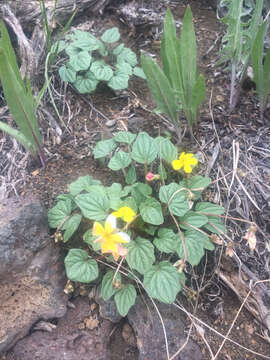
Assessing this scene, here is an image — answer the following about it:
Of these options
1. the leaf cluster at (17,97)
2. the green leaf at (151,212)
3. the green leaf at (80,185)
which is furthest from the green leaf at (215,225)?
the leaf cluster at (17,97)

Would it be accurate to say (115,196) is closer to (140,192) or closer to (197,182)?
(140,192)

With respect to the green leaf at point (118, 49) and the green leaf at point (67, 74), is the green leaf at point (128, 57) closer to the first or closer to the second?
the green leaf at point (118, 49)

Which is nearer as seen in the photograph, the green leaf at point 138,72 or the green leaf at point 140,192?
the green leaf at point 140,192

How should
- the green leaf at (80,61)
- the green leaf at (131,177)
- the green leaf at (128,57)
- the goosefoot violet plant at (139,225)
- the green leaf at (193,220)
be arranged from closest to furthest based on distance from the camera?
the goosefoot violet plant at (139,225) < the green leaf at (193,220) < the green leaf at (131,177) < the green leaf at (80,61) < the green leaf at (128,57)

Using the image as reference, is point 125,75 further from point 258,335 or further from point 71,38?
point 258,335

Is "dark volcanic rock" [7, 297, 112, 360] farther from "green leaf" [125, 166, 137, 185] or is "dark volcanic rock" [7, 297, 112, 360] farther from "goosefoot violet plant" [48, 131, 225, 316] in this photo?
"green leaf" [125, 166, 137, 185]

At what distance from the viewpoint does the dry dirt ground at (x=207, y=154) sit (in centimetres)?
154

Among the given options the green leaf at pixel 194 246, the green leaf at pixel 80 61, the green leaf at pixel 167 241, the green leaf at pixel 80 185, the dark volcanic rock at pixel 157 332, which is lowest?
the dark volcanic rock at pixel 157 332

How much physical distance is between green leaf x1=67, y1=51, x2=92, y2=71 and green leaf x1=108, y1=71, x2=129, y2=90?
17cm

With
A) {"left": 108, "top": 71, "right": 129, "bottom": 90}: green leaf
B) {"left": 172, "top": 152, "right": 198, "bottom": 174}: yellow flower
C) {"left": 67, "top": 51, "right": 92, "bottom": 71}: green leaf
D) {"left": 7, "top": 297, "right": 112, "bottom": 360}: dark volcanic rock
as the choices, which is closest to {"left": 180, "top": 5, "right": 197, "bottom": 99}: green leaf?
{"left": 108, "top": 71, "right": 129, "bottom": 90}: green leaf

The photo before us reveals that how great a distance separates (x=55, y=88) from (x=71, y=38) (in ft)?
1.11

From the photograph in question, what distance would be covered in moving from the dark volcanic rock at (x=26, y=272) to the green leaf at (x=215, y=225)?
715 millimetres

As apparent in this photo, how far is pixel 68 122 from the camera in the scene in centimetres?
197

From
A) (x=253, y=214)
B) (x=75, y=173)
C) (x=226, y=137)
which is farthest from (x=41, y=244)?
(x=226, y=137)
